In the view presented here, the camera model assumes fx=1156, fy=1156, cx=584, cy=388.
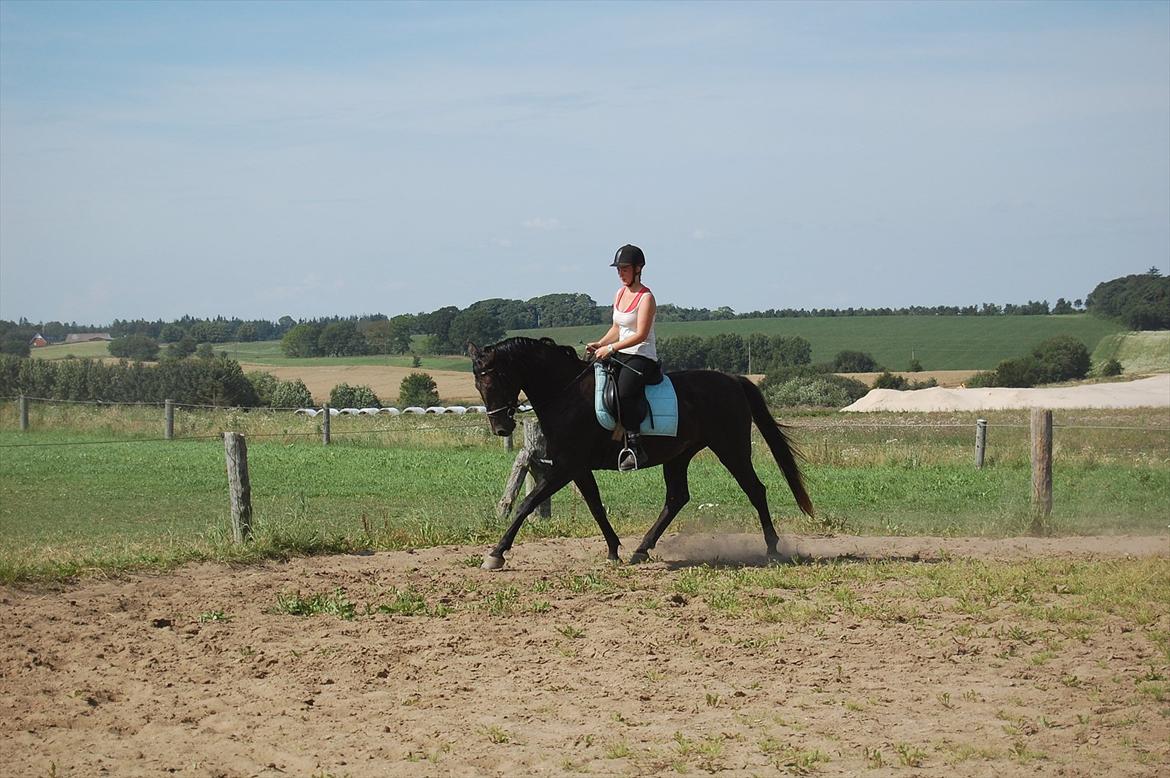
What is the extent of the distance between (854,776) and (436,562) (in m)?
6.41

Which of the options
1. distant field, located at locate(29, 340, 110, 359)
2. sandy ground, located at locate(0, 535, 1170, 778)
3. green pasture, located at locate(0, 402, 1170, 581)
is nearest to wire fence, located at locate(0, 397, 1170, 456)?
green pasture, located at locate(0, 402, 1170, 581)

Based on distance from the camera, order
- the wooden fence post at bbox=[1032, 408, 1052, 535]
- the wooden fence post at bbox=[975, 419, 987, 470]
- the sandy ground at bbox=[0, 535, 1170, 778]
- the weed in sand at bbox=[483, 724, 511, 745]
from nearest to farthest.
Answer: the sandy ground at bbox=[0, 535, 1170, 778] < the weed in sand at bbox=[483, 724, 511, 745] < the wooden fence post at bbox=[1032, 408, 1052, 535] < the wooden fence post at bbox=[975, 419, 987, 470]

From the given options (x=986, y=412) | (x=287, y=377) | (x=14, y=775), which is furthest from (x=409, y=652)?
(x=287, y=377)

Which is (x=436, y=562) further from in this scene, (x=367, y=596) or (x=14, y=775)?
(x=14, y=775)

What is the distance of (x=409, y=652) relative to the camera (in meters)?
7.71

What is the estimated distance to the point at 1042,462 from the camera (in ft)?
46.3

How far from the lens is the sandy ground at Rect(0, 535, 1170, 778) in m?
5.70

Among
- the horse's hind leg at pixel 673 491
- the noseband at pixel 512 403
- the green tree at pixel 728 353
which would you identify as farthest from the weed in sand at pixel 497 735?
the green tree at pixel 728 353

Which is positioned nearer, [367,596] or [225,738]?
[225,738]

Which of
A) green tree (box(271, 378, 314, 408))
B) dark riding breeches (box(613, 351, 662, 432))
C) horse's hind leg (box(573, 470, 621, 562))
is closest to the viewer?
dark riding breeches (box(613, 351, 662, 432))

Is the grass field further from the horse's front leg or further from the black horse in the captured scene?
the horse's front leg

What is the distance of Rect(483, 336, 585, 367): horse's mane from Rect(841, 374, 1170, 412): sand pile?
3886cm

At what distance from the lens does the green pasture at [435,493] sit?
12.5 metres

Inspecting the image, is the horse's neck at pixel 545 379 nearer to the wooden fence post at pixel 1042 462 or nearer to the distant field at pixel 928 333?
the wooden fence post at pixel 1042 462
